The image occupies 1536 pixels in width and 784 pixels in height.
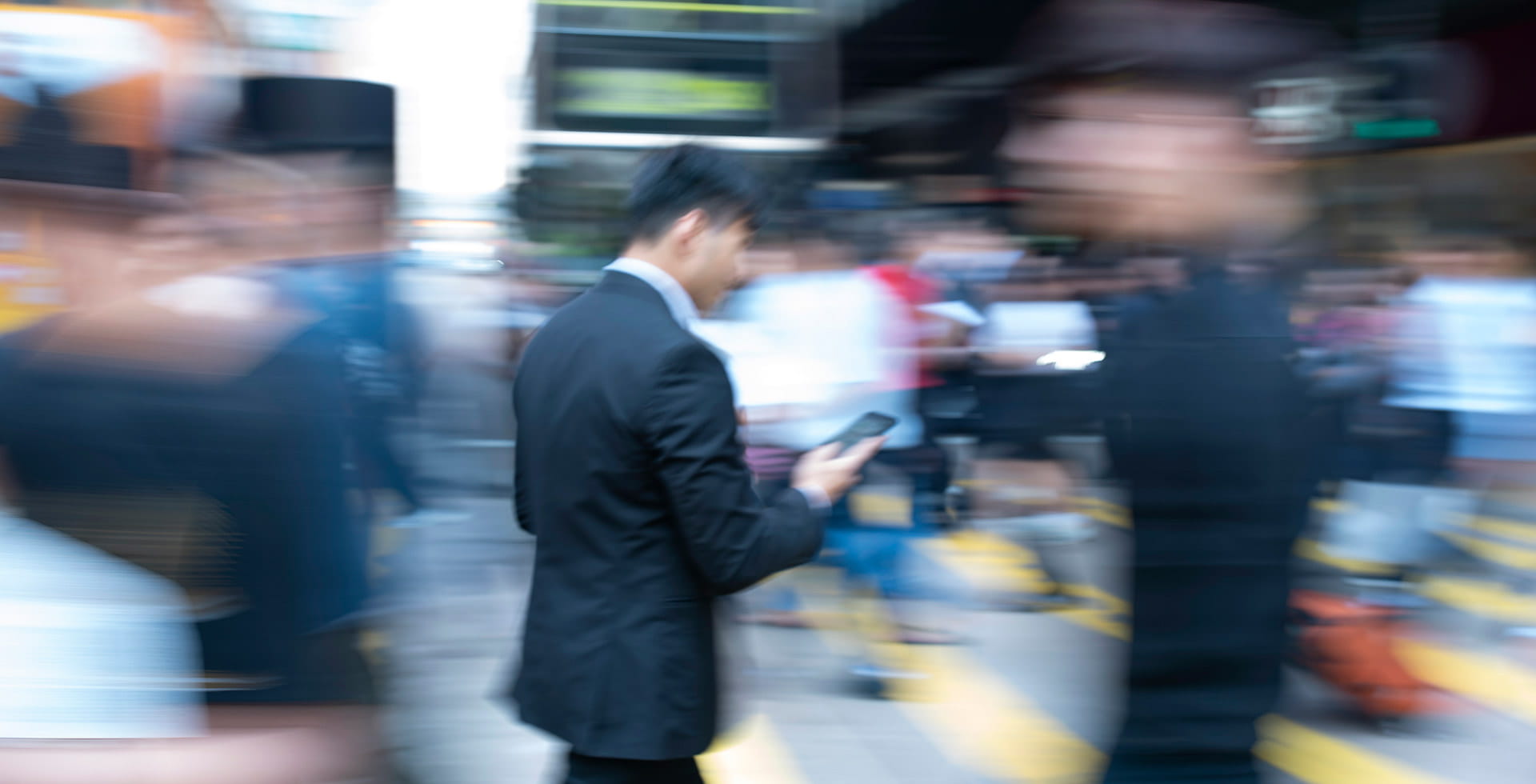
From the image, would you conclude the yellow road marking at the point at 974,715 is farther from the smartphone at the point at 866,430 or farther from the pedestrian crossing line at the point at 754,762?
the smartphone at the point at 866,430

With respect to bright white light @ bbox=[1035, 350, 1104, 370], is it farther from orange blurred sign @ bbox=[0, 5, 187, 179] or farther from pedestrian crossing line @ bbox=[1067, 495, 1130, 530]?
orange blurred sign @ bbox=[0, 5, 187, 179]

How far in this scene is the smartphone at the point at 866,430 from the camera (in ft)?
7.16

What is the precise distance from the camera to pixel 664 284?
78.4 inches

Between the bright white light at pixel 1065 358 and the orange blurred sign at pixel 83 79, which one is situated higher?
the orange blurred sign at pixel 83 79

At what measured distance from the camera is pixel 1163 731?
1.82m

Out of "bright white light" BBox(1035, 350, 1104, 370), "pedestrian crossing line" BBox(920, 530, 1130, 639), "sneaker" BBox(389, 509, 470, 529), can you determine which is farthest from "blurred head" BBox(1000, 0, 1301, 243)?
"sneaker" BBox(389, 509, 470, 529)

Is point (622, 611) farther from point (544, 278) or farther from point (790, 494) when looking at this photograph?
point (544, 278)

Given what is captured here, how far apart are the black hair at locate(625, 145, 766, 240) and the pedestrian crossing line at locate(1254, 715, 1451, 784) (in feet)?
8.60

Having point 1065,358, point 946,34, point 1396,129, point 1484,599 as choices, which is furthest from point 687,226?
point 1396,129

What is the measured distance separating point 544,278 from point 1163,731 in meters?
7.62

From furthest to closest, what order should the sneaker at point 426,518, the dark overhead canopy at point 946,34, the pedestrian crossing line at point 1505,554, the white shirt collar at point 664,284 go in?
the dark overhead canopy at point 946,34, the pedestrian crossing line at point 1505,554, the sneaker at point 426,518, the white shirt collar at point 664,284

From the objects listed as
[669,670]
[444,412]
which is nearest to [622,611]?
[669,670]

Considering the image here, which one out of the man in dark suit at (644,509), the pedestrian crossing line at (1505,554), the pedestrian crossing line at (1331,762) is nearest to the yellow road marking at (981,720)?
the pedestrian crossing line at (1331,762)

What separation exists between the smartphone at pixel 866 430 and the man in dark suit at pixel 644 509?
0.60 ft
